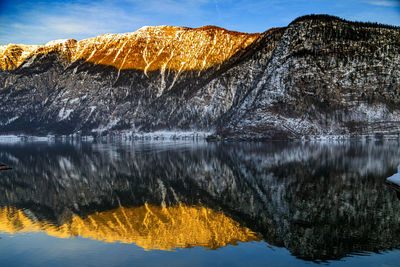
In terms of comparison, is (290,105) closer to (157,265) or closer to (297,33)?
(297,33)

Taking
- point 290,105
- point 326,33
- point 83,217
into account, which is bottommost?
point 83,217

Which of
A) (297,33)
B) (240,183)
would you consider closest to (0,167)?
(240,183)

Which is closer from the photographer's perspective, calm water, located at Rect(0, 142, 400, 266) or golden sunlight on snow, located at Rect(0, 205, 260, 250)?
calm water, located at Rect(0, 142, 400, 266)

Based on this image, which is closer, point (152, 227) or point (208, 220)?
point (152, 227)

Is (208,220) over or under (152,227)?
over

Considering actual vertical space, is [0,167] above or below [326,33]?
below

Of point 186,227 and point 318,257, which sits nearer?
point 318,257

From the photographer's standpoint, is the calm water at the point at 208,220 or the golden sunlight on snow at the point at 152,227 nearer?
the calm water at the point at 208,220

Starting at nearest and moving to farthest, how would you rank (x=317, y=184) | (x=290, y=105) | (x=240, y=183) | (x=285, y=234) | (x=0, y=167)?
(x=285, y=234) < (x=317, y=184) < (x=240, y=183) < (x=0, y=167) < (x=290, y=105)
